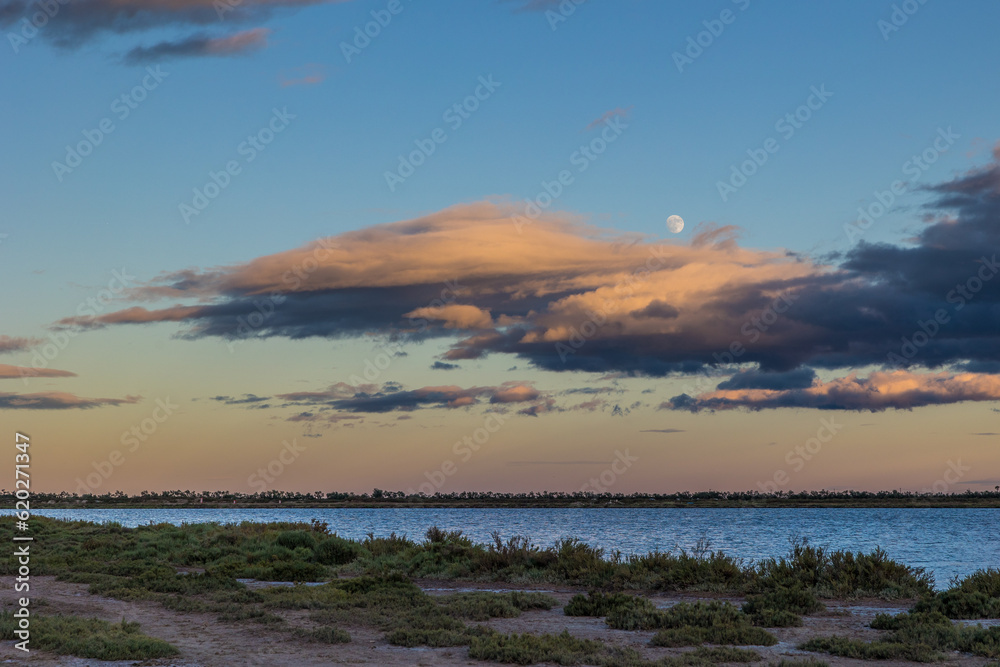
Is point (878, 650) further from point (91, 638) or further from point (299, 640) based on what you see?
point (91, 638)

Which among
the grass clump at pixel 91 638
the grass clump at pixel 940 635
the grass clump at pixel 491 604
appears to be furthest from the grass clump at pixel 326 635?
the grass clump at pixel 940 635

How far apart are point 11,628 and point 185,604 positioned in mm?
5025

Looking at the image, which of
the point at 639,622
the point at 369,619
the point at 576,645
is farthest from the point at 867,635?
the point at 369,619

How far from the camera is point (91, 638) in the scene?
50.6ft

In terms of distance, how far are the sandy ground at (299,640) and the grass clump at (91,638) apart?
0.31 meters

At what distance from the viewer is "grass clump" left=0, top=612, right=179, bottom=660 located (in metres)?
14.5

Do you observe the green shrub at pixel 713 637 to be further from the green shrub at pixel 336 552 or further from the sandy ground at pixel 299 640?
the green shrub at pixel 336 552

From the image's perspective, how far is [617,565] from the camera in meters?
26.9

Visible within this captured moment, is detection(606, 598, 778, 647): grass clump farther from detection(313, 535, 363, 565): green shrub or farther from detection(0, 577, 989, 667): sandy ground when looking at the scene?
detection(313, 535, 363, 565): green shrub

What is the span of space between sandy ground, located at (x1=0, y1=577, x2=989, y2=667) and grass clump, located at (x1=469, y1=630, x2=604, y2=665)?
0.38 m

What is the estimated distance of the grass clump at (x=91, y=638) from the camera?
47.6 ft

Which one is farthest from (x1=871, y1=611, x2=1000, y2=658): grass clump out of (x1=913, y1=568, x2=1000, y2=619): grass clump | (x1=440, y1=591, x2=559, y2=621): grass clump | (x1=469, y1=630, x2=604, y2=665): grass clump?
(x1=440, y1=591, x2=559, y2=621): grass clump

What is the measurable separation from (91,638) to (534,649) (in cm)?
810

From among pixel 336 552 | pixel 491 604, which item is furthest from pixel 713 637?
pixel 336 552
